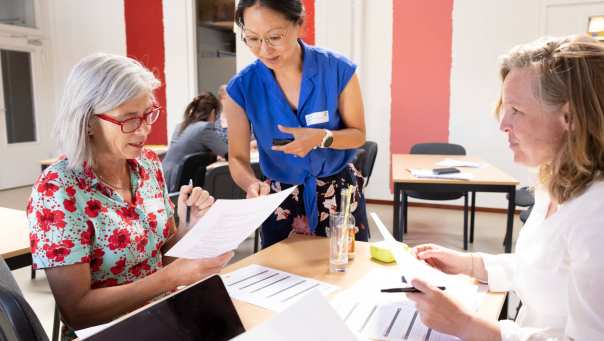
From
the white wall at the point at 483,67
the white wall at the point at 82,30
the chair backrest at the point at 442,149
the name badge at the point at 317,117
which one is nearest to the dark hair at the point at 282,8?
the name badge at the point at 317,117

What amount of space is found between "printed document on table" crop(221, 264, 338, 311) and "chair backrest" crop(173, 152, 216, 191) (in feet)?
6.28

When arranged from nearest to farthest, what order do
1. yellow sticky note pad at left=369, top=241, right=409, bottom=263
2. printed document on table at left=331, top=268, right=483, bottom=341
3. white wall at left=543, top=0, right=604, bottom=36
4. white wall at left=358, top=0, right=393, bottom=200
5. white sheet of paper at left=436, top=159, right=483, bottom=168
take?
printed document on table at left=331, top=268, right=483, bottom=341 < yellow sticky note pad at left=369, top=241, right=409, bottom=263 < white sheet of paper at left=436, top=159, right=483, bottom=168 < white wall at left=543, top=0, right=604, bottom=36 < white wall at left=358, top=0, right=393, bottom=200

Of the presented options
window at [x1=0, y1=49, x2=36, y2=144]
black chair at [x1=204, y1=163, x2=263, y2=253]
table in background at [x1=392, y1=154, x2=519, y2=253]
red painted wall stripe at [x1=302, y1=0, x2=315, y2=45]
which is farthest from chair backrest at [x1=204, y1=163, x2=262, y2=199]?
window at [x1=0, y1=49, x2=36, y2=144]

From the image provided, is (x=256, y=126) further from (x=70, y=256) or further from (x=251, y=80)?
(x=70, y=256)

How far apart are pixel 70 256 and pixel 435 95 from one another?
4.91m

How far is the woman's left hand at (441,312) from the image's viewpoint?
897 millimetres

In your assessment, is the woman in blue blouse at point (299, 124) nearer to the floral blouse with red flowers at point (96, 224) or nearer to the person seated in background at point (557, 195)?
the floral blouse with red flowers at point (96, 224)

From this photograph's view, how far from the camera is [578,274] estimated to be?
2.62ft

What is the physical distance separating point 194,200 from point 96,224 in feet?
0.94

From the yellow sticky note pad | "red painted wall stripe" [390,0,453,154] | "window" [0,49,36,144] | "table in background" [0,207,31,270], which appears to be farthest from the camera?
"window" [0,49,36,144]

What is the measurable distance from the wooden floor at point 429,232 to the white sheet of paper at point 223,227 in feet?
7.18

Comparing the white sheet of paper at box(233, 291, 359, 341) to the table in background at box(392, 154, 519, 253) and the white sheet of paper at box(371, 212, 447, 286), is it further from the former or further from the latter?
the table in background at box(392, 154, 519, 253)

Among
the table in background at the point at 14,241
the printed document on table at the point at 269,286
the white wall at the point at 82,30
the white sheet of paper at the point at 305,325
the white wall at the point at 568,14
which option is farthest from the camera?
the white wall at the point at 82,30

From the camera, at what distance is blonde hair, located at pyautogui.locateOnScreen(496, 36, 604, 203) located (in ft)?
2.82
